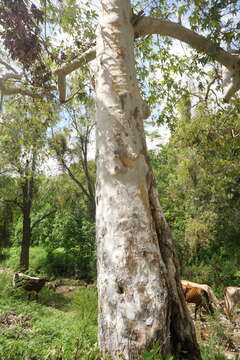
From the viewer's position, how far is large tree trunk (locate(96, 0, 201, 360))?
242 centimetres

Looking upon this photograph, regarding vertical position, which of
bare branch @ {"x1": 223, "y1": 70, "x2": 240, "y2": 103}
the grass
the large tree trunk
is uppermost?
bare branch @ {"x1": 223, "y1": 70, "x2": 240, "y2": 103}

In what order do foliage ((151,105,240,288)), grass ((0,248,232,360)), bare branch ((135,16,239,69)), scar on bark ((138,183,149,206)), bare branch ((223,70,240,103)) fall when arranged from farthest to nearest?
foliage ((151,105,240,288)) < bare branch ((223,70,240,103)) < bare branch ((135,16,239,69)) < scar on bark ((138,183,149,206)) < grass ((0,248,232,360))

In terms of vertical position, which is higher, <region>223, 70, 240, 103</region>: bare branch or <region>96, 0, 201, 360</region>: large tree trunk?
<region>223, 70, 240, 103</region>: bare branch

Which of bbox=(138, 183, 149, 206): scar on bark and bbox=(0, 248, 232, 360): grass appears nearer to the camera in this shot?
bbox=(0, 248, 232, 360): grass

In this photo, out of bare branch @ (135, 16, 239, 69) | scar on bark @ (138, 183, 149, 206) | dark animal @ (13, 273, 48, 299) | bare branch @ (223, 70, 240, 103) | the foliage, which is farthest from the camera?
the foliage

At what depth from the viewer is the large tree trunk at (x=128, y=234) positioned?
2416mm

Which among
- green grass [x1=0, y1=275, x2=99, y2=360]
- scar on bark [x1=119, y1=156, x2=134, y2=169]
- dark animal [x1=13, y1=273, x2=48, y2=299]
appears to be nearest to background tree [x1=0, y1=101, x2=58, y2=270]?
dark animal [x1=13, y1=273, x2=48, y2=299]

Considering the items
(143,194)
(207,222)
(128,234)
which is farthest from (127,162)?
(207,222)

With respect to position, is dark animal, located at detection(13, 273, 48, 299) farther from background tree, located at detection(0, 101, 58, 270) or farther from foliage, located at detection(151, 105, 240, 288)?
foliage, located at detection(151, 105, 240, 288)

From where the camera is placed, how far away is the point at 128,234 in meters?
2.68

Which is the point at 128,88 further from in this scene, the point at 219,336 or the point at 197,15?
the point at 219,336

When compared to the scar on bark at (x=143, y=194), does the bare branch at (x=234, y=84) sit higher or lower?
higher

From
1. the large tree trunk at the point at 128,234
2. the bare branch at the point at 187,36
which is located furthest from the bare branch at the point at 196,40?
the large tree trunk at the point at 128,234

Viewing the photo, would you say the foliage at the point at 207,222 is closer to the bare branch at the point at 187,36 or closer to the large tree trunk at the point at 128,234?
the bare branch at the point at 187,36
